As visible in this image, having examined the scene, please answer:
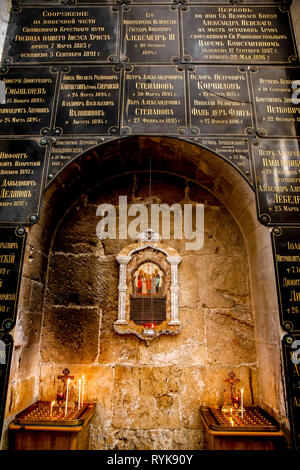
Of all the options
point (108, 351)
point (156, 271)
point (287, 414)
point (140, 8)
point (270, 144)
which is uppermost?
point (140, 8)

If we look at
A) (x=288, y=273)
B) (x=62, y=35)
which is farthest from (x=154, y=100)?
(x=288, y=273)

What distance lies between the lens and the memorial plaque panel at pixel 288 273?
274 cm

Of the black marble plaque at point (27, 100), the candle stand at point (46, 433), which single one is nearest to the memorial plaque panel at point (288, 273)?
the candle stand at point (46, 433)

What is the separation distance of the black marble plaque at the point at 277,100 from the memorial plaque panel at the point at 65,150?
1.91m

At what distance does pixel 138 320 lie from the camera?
11.2ft

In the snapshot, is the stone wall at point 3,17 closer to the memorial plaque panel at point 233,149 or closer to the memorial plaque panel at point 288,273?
the memorial plaque panel at point 233,149

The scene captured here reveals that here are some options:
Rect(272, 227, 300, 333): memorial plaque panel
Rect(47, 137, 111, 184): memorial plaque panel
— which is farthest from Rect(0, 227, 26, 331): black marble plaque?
Rect(272, 227, 300, 333): memorial plaque panel

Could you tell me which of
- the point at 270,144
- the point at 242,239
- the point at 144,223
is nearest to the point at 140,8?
the point at 270,144

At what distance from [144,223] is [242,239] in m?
1.35

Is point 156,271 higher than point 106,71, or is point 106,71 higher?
point 106,71

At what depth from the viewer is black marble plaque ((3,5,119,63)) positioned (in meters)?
3.61

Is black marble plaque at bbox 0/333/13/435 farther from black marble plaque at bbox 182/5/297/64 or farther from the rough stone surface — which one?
black marble plaque at bbox 182/5/297/64

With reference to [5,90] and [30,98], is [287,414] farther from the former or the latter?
[5,90]
